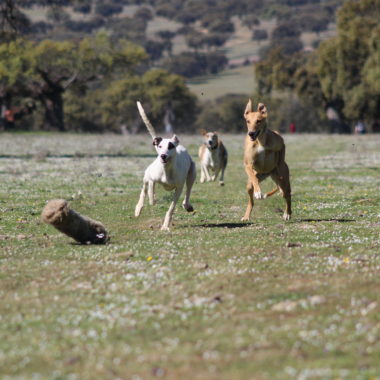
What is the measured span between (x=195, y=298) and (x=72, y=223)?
14.2ft

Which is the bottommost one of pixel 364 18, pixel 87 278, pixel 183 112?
pixel 183 112

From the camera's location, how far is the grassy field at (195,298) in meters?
6.21

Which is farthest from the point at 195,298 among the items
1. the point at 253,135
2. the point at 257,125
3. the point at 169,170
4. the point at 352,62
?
the point at 352,62

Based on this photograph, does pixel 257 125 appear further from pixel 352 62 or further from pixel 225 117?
pixel 225 117

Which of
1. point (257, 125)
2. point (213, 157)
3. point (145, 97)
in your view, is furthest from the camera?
point (145, 97)

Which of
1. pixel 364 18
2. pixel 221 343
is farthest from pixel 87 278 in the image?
pixel 364 18

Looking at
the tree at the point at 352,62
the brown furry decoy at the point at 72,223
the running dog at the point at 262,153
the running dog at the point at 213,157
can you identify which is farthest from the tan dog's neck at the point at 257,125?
the tree at the point at 352,62

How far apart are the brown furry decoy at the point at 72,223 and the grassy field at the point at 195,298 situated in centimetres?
29

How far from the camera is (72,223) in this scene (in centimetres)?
1208

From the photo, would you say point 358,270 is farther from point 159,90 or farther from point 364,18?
point 159,90

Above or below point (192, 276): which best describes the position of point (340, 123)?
A: below

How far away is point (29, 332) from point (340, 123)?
96.1 meters

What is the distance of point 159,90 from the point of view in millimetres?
122188

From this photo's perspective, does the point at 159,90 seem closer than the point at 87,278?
No
